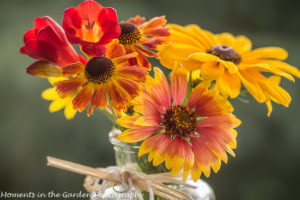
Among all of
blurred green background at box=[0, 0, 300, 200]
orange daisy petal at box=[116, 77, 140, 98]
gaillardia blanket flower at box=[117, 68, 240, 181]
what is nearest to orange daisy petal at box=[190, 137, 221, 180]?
gaillardia blanket flower at box=[117, 68, 240, 181]

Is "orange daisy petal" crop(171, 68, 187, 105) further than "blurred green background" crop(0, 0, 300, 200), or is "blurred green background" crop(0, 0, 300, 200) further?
"blurred green background" crop(0, 0, 300, 200)

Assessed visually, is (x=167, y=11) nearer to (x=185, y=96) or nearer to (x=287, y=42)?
(x=287, y=42)

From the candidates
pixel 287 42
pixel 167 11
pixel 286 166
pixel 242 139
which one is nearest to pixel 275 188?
pixel 286 166

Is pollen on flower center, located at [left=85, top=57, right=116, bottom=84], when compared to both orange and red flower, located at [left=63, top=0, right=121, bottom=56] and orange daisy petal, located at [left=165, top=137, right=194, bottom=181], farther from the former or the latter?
orange daisy petal, located at [left=165, top=137, right=194, bottom=181]

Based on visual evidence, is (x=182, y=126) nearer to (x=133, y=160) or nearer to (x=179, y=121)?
(x=179, y=121)

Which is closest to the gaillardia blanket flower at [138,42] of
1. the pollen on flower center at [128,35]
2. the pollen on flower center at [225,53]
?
the pollen on flower center at [128,35]

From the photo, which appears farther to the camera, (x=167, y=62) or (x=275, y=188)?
(x=275, y=188)
